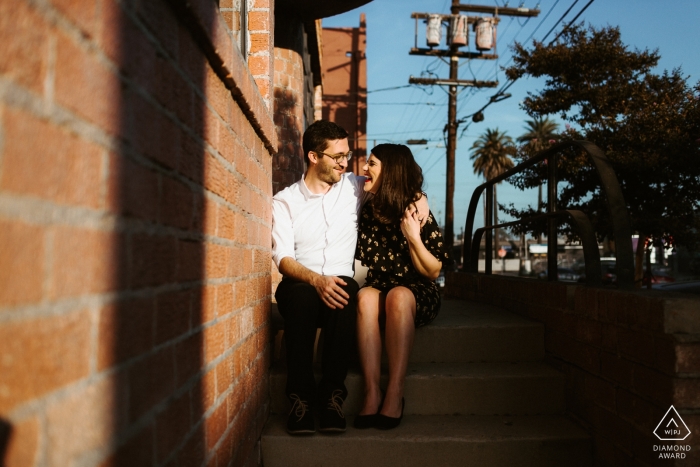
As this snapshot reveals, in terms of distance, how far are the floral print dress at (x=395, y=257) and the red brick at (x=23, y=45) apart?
2432mm

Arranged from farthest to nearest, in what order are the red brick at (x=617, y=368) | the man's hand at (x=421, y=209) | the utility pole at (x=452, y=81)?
the utility pole at (x=452, y=81) → the man's hand at (x=421, y=209) → the red brick at (x=617, y=368)

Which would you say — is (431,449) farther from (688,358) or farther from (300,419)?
(688,358)

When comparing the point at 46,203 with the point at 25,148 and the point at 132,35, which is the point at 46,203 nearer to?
the point at 25,148

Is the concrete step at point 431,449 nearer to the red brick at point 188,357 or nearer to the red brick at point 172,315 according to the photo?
the red brick at point 188,357

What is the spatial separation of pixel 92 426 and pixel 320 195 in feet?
7.67

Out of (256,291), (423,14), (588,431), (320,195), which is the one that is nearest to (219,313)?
(256,291)

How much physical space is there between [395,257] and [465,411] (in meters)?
0.85

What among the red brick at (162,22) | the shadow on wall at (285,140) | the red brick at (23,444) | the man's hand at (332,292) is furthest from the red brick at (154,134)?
the shadow on wall at (285,140)

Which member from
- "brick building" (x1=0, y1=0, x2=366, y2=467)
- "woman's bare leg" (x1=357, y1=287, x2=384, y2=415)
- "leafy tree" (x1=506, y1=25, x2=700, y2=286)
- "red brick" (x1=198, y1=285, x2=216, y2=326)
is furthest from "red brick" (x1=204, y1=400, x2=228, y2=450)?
"leafy tree" (x1=506, y1=25, x2=700, y2=286)

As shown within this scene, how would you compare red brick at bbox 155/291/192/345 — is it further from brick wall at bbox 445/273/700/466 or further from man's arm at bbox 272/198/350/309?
brick wall at bbox 445/273/700/466

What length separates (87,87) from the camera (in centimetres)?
75

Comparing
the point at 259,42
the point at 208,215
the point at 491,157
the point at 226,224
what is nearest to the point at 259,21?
the point at 259,42

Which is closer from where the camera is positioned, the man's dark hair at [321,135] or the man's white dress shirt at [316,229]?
the man's white dress shirt at [316,229]

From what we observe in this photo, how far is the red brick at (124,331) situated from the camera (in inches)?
31.5
